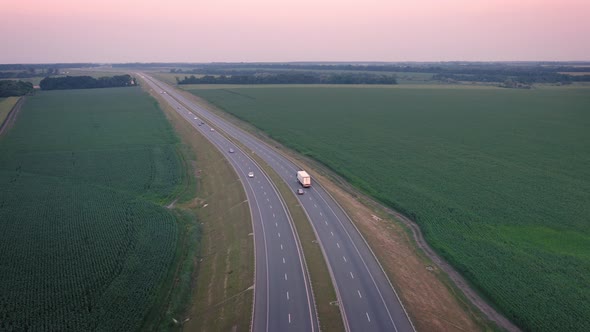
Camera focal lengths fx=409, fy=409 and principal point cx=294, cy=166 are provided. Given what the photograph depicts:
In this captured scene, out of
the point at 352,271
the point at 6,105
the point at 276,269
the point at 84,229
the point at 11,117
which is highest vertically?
the point at 6,105

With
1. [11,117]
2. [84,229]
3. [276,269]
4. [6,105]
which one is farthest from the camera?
[6,105]

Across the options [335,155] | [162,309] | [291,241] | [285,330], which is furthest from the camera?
[335,155]

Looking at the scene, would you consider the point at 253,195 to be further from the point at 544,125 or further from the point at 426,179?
the point at 544,125

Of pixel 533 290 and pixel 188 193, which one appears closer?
pixel 533 290

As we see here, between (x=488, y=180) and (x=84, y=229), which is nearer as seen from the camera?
(x=84, y=229)

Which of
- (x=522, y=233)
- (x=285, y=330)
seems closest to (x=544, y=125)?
(x=522, y=233)

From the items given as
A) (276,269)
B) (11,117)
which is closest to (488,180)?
(276,269)

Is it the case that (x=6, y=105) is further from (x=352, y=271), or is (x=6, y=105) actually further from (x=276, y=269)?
(x=352, y=271)

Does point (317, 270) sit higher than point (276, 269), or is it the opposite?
point (317, 270)
